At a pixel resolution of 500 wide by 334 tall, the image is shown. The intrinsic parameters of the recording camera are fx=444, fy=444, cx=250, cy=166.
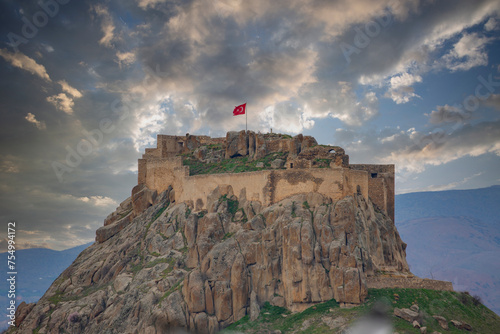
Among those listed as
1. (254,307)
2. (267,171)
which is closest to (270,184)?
(267,171)

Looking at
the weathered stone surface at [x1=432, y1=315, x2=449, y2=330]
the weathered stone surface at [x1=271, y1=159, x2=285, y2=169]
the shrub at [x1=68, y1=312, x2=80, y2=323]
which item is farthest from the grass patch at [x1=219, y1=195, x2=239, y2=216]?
the weathered stone surface at [x1=432, y1=315, x2=449, y2=330]

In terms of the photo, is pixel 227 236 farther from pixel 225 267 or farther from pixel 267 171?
pixel 267 171

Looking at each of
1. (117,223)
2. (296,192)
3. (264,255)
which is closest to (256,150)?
(296,192)

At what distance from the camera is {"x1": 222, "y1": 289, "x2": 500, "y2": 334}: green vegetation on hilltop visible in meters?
51.8

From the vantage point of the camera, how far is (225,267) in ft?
205

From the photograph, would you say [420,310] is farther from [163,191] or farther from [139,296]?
[163,191]

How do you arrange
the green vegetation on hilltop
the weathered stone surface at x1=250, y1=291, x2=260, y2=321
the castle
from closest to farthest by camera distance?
the green vegetation on hilltop → the weathered stone surface at x1=250, y1=291, x2=260, y2=321 → the castle

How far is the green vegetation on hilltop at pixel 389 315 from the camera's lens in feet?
170

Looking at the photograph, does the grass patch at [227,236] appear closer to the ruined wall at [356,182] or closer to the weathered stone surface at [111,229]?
the ruined wall at [356,182]

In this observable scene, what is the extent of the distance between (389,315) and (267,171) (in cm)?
2687

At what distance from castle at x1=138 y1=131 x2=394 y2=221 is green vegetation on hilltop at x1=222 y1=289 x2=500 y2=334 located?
1542 centimetres

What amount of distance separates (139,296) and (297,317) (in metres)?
23.5

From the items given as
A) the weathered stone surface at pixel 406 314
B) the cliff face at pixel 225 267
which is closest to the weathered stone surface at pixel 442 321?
the weathered stone surface at pixel 406 314

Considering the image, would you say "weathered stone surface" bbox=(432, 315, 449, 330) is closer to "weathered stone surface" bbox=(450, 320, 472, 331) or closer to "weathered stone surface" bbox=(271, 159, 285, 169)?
"weathered stone surface" bbox=(450, 320, 472, 331)
